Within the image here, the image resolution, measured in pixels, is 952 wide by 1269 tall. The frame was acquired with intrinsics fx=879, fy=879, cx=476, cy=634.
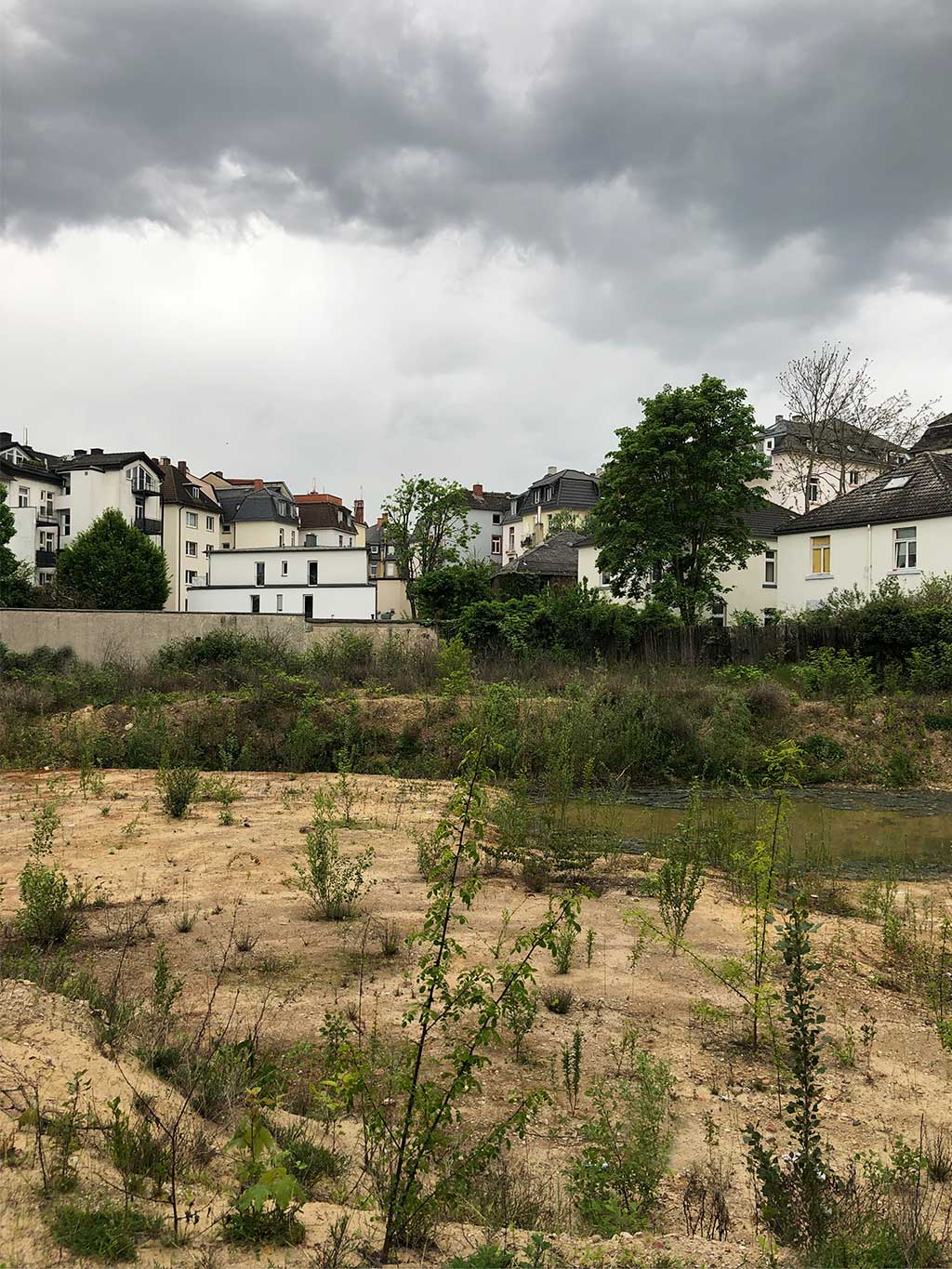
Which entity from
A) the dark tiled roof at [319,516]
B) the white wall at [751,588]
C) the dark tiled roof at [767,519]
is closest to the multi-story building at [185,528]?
the dark tiled roof at [319,516]

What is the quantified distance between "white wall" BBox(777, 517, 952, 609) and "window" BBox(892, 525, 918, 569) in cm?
12

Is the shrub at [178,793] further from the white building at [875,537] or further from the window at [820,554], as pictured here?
the window at [820,554]

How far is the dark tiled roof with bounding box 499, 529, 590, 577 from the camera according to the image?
51906 mm

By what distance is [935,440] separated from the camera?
46281 mm

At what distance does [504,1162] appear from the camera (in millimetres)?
4293

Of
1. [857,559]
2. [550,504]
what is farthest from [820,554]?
[550,504]

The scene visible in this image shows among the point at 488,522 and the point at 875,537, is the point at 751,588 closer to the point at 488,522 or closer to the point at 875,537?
the point at 875,537

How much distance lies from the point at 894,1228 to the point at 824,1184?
1.36ft

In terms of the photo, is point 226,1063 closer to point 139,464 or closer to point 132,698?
point 132,698

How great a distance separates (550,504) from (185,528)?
1261 inches

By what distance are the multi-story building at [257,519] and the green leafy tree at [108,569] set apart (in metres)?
18.4

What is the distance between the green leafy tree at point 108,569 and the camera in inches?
1975

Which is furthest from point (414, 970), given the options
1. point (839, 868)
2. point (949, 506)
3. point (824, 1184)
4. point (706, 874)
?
point (949, 506)

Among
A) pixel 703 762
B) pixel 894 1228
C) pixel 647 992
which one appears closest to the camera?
pixel 894 1228
